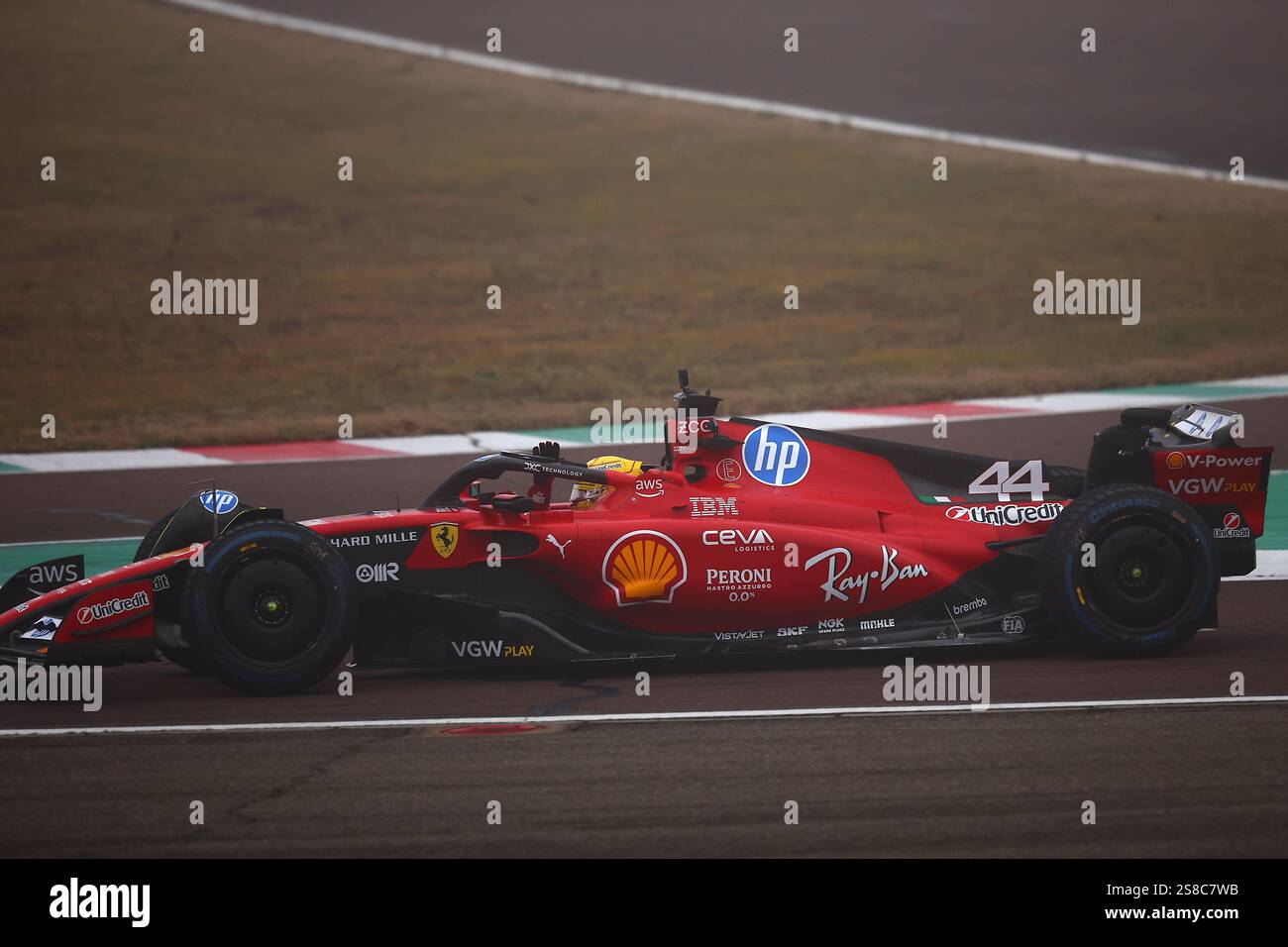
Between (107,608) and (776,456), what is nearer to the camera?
(107,608)

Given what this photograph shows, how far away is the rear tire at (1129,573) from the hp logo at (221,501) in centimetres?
420

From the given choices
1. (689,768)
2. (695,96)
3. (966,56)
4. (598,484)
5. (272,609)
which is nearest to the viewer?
(689,768)

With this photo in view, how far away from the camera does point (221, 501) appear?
348 inches

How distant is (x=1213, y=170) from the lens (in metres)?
30.6

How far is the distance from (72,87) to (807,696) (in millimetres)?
29126

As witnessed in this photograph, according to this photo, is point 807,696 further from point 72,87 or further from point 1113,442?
point 72,87

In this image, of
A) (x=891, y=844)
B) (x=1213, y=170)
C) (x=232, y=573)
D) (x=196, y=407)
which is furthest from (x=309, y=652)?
(x=1213, y=170)

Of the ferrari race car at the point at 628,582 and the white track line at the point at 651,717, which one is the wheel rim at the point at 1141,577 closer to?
the ferrari race car at the point at 628,582

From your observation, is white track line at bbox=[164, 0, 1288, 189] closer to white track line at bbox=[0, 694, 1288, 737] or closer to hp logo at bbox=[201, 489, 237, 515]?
white track line at bbox=[0, 694, 1288, 737]

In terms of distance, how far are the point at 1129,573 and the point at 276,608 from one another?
13.3 feet
